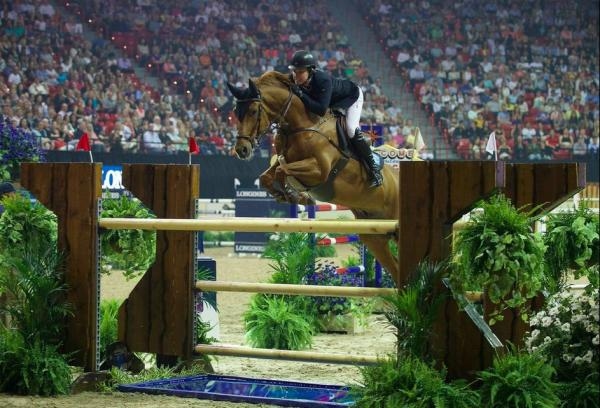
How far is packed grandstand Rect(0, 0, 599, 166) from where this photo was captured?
1950cm

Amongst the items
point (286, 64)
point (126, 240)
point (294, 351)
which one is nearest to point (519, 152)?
point (286, 64)

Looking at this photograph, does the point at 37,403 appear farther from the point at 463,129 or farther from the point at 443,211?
the point at 463,129

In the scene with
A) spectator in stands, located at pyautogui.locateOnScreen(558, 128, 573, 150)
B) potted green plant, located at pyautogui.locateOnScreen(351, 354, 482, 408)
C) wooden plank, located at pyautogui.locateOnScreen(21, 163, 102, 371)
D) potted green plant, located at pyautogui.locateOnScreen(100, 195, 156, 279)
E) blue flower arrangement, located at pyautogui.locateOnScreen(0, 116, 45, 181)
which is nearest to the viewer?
potted green plant, located at pyautogui.locateOnScreen(351, 354, 482, 408)

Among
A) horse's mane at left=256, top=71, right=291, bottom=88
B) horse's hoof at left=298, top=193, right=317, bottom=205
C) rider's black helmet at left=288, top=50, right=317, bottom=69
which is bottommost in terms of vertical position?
horse's hoof at left=298, top=193, right=317, bottom=205

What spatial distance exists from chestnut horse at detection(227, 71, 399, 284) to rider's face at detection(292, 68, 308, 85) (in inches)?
4.4

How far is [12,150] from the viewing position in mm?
7012

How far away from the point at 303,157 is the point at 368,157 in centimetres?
53

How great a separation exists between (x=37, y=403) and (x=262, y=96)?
336cm

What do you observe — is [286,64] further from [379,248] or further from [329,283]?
[379,248]

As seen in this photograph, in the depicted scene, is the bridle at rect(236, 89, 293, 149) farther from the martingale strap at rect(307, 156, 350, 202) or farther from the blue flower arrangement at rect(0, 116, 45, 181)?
the blue flower arrangement at rect(0, 116, 45, 181)

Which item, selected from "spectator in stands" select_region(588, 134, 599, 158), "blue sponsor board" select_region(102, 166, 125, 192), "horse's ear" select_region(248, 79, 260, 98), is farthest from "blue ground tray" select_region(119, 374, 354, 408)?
"spectator in stands" select_region(588, 134, 599, 158)

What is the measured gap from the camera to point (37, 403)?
185 inches

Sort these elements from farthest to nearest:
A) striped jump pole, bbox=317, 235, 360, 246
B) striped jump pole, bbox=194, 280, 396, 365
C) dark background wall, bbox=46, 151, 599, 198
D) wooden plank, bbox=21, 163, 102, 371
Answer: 1. dark background wall, bbox=46, 151, 599, 198
2. striped jump pole, bbox=317, 235, 360, 246
3. wooden plank, bbox=21, 163, 102, 371
4. striped jump pole, bbox=194, 280, 396, 365

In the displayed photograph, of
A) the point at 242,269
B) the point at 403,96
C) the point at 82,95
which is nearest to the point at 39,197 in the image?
the point at 242,269
